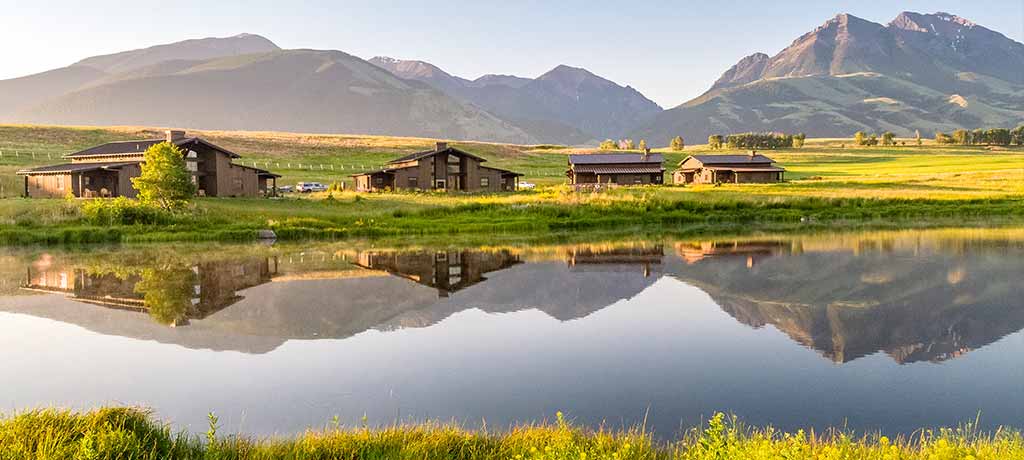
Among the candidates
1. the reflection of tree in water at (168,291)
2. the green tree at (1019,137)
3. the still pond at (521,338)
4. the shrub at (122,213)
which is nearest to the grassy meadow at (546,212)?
the shrub at (122,213)

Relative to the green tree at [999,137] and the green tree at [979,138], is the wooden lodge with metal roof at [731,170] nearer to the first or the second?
the green tree at [979,138]

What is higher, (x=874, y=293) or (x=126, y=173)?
(x=126, y=173)

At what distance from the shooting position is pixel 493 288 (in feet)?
84.9

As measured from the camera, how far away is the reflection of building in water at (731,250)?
33.3m

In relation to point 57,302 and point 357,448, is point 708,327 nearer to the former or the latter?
point 357,448

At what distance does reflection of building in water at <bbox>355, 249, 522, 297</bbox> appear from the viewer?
2711 cm

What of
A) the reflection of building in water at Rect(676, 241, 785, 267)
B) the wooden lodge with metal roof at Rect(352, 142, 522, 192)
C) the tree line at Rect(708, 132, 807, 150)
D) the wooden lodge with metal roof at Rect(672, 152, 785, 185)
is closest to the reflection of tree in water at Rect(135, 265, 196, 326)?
the reflection of building in water at Rect(676, 241, 785, 267)

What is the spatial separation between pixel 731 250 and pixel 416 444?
29.3 metres

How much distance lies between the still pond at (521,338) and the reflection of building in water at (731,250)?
699 millimetres

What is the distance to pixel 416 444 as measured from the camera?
926cm

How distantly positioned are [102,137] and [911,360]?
12936 cm

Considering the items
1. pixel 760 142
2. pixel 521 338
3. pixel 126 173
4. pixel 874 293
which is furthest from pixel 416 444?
pixel 760 142

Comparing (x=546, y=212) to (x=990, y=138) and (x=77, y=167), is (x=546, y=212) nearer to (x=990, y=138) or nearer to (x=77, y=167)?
(x=77, y=167)

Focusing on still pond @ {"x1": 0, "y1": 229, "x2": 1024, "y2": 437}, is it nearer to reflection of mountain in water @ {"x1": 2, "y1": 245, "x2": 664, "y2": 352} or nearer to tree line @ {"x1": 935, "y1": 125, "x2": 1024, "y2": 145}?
reflection of mountain in water @ {"x1": 2, "y1": 245, "x2": 664, "y2": 352}
